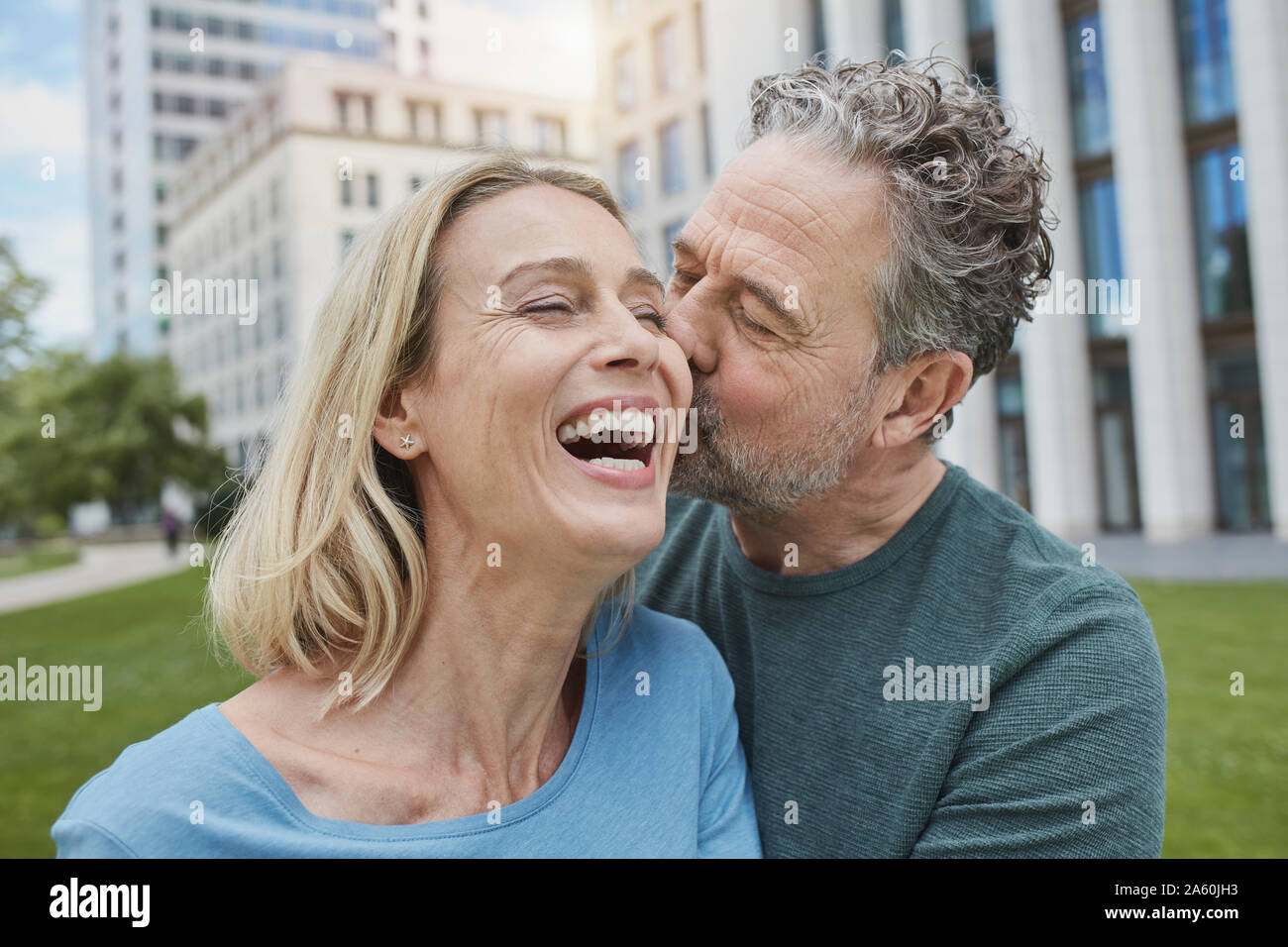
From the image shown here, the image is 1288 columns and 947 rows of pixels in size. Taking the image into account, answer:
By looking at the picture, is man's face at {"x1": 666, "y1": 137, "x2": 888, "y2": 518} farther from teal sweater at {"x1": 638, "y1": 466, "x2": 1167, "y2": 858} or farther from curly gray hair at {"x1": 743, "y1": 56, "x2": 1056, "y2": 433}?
teal sweater at {"x1": 638, "y1": 466, "x2": 1167, "y2": 858}

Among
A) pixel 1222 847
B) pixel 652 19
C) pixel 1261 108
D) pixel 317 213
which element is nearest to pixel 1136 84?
pixel 1261 108

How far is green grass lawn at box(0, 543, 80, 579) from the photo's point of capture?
31.3 m

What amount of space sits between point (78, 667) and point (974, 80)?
13868mm

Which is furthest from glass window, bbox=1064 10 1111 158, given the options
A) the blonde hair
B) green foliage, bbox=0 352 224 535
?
green foliage, bbox=0 352 224 535

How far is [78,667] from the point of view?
13.5m

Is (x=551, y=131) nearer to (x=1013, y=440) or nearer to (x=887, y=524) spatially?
(x=1013, y=440)

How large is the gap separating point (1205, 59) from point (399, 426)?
20437 mm

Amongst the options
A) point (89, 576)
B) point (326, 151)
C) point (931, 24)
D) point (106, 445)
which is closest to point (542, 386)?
point (931, 24)

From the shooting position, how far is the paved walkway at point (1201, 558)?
1377cm
